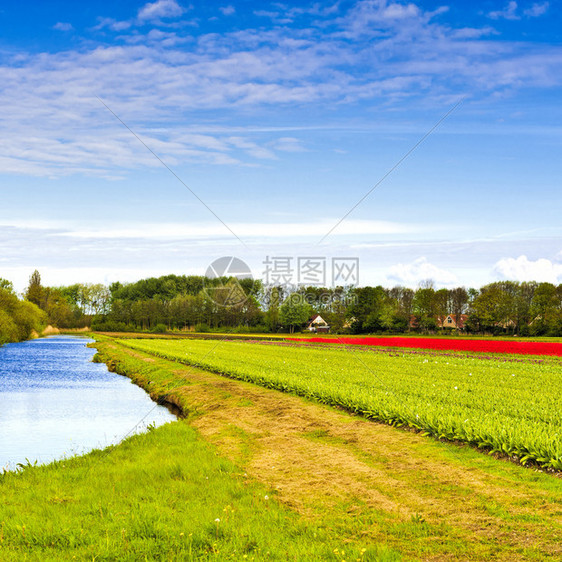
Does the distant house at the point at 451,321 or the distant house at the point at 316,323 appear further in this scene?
the distant house at the point at 316,323

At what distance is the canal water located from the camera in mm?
14695

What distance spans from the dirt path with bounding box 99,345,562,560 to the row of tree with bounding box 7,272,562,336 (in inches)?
2675

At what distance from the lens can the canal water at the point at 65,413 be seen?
14695 mm

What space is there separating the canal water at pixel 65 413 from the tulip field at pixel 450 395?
544 cm

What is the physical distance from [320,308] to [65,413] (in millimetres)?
106294

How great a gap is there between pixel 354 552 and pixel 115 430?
12.3 meters

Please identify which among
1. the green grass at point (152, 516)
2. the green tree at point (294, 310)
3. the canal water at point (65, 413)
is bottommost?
the canal water at point (65, 413)

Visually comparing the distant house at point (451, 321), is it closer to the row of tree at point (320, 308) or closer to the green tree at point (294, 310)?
the row of tree at point (320, 308)

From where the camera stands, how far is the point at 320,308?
12462cm

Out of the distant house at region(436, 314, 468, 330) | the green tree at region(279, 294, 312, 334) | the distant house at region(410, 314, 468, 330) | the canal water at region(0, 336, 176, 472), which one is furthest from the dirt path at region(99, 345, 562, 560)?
the distant house at region(436, 314, 468, 330)

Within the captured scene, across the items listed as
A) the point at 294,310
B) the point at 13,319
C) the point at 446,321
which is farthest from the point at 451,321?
the point at 13,319

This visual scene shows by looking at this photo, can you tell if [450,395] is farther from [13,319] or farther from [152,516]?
[13,319]

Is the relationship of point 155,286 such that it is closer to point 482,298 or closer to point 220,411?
point 482,298

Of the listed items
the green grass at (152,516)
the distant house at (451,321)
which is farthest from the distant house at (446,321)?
the green grass at (152,516)
